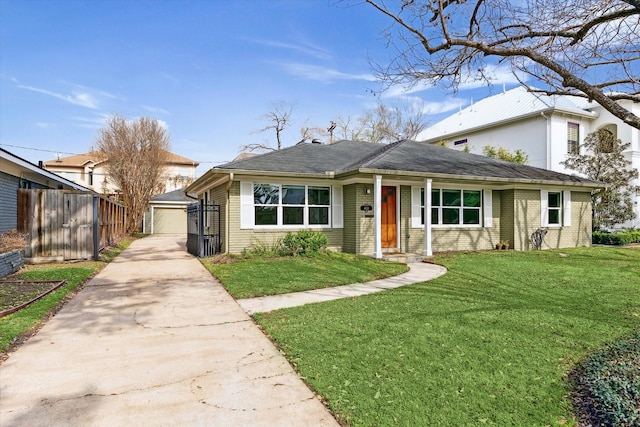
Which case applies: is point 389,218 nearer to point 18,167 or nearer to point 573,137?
point 18,167

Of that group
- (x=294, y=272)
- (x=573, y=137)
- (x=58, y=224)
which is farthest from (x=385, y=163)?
(x=573, y=137)

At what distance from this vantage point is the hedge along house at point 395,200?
11539mm

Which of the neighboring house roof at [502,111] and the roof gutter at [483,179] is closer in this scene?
the roof gutter at [483,179]

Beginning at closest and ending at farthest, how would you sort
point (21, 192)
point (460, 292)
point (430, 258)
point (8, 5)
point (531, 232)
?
point (460, 292) → point (21, 192) → point (8, 5) → point (430, 258) → point (531, 232)

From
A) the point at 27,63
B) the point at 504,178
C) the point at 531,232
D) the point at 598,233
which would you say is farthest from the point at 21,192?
the point at 598,233

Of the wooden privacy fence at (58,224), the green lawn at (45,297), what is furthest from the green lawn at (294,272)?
the wooden privacy fence at (58,224)

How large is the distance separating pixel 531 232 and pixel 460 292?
363 inches

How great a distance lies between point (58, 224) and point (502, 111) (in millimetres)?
24135

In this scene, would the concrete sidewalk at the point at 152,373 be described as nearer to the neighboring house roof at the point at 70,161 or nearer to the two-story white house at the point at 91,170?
the two-story white house at the point at 91,170

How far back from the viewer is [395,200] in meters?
12.8

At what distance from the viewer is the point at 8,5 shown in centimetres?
1081

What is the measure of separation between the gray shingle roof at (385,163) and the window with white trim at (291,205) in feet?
2.31

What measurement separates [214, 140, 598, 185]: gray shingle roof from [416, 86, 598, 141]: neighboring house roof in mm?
7401

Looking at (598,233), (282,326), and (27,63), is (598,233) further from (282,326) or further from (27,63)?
(27,63)
